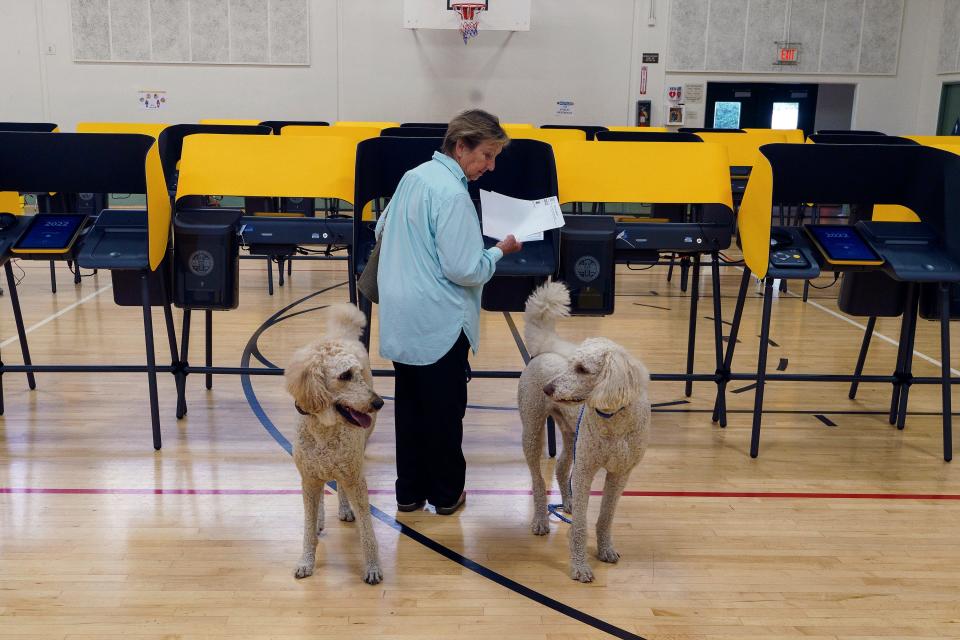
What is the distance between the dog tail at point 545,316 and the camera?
3027mm

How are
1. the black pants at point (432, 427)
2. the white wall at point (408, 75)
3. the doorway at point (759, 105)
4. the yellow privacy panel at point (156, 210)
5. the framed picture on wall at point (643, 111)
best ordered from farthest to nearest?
1. the doorway at point (759, 105)
2. the framed picture on wall at point (643, 111)
3. the white wall at point (408, 75)
4. the yellow privacy panel at point (156, 210)
5. the black pants at point (432, 427)

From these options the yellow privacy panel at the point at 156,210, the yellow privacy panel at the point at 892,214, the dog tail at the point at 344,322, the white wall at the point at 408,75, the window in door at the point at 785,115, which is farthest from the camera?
the window in door at the point at 785,115

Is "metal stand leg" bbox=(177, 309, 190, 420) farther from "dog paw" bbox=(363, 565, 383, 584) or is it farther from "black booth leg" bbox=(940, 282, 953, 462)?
"black booth leg" bbox=(940, 282, 953, 462)

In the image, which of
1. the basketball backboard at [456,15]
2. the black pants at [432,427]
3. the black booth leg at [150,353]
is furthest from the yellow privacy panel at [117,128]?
the black pants at [432,427]

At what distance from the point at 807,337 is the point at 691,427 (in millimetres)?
2270

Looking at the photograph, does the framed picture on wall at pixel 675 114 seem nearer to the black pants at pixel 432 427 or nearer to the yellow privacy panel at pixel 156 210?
the yellow privacy panel at pixel 156 210

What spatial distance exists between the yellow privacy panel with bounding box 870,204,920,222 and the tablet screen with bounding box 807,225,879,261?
1094mm

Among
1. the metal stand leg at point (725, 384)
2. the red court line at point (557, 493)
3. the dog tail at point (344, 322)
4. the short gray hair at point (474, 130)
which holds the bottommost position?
the red court line at point (557, 493)

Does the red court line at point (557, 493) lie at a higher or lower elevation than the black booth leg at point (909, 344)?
lower

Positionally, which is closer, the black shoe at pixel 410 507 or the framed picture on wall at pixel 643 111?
the black shoe at pixel 410 507

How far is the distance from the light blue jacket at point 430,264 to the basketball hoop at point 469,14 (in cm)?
1014

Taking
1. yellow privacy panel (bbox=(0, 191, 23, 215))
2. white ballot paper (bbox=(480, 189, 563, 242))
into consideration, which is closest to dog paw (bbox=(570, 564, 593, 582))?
A: white ballot paper (bbox=(480, 189, 563, 242))

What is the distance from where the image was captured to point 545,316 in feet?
10.1

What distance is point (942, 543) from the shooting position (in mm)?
3170
